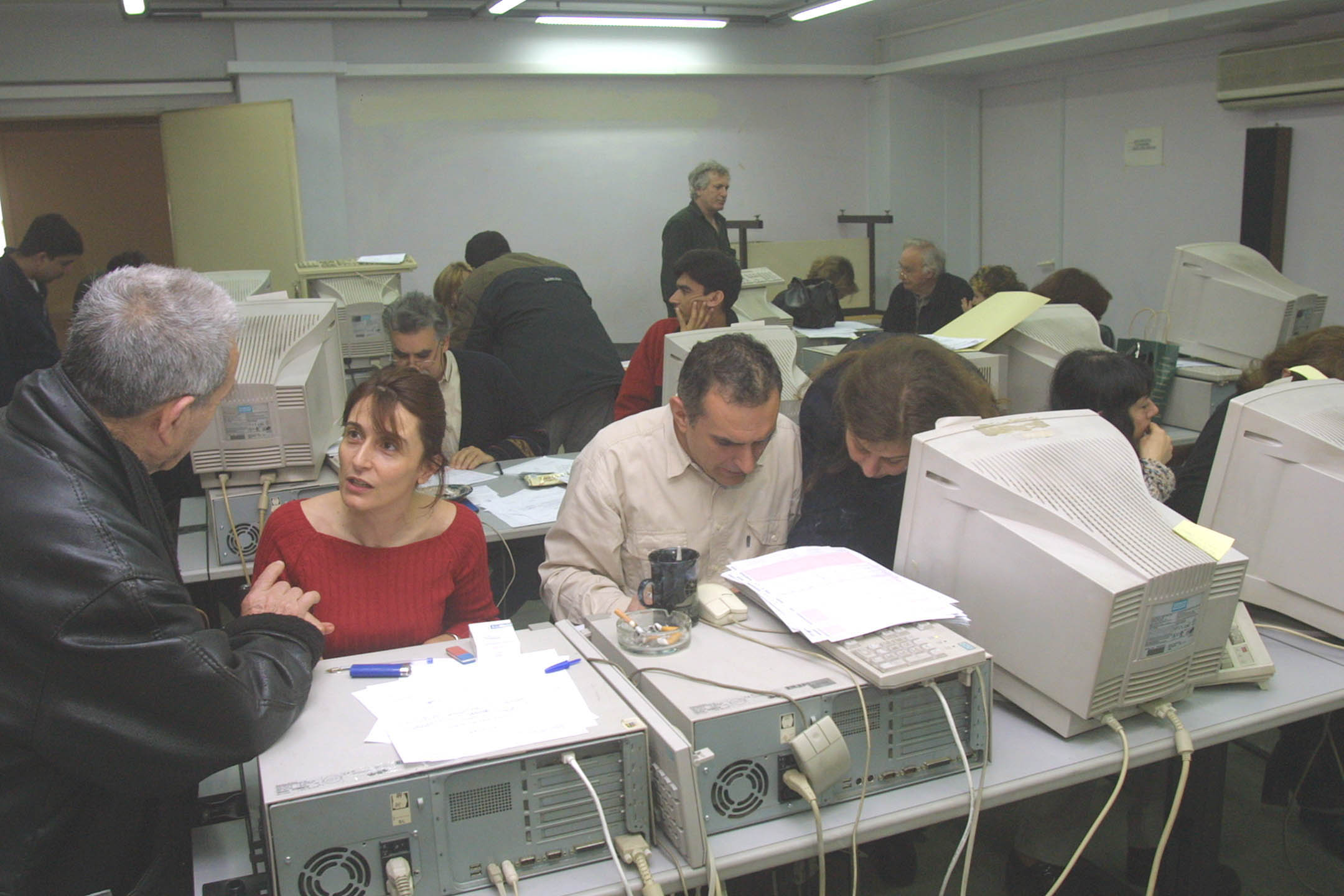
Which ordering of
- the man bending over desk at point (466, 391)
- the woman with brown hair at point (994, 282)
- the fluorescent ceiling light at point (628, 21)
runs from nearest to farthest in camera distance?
the man bending over desk at point (466, 391) → the woman with brown hair at point (994, 282) → the fluorescent ceiling light at point (628, 21)

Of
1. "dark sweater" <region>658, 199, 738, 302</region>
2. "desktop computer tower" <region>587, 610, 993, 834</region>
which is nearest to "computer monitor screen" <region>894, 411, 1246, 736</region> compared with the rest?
"desktop computer tower" <region>587, 610, 993, 834</region>

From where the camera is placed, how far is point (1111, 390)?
2520 mm

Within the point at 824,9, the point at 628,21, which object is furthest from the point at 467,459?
the point at 824,9

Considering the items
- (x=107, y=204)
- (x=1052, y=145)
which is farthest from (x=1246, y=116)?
(x=107, y=204)

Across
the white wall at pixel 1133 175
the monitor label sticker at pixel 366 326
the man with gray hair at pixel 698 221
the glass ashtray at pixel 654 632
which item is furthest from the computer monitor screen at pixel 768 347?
the white wall at pixel 1133 175

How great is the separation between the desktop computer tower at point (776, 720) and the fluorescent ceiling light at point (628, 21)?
5515 mm

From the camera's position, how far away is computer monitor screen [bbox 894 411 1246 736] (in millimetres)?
1450

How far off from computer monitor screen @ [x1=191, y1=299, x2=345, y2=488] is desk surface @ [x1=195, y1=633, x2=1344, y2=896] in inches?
48.5

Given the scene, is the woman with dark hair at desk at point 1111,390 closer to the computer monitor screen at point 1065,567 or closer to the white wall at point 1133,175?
the computer monitor screen at point 1065,567

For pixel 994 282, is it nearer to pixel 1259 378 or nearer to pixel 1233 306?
pixel 1233 306

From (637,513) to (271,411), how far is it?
1.04 meters

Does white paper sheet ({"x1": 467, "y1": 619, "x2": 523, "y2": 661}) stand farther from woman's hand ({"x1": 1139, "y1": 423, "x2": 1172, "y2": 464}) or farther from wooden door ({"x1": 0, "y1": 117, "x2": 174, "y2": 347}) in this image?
wooden door ({"x1": 0, "y1": 117, "x2": 174, "y2": 347})

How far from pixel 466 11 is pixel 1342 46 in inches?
182

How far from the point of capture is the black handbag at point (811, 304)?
458 cm
